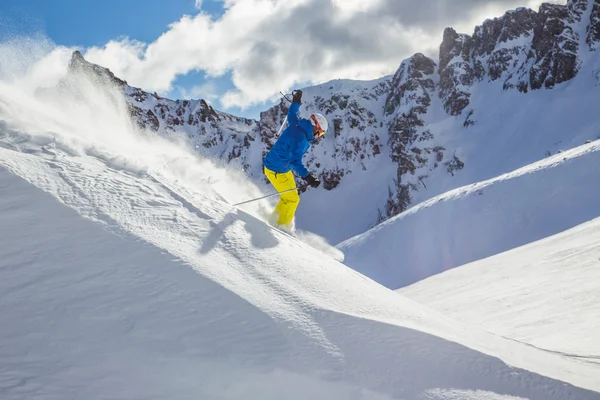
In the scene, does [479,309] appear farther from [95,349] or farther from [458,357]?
Answer: [95,349]

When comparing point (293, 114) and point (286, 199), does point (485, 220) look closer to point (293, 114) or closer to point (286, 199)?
point (286, 199)

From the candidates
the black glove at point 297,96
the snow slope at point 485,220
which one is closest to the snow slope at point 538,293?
the snow slope at point 485,220

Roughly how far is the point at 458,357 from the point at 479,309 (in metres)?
5.59

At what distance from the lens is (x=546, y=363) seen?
3750mm

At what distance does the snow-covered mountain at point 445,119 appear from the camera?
80625 mm

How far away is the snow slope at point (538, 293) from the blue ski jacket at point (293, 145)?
411cm

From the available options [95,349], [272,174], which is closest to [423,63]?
[272,174]

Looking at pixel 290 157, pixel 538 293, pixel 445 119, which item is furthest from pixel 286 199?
pixel 445 119

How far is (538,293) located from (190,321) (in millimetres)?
7314

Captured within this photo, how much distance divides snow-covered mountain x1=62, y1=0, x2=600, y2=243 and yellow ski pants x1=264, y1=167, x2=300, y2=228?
234 feet

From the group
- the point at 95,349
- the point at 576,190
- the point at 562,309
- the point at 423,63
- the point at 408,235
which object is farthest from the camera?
the point at 423,63

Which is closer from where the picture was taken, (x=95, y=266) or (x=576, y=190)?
(x=95, y=266)

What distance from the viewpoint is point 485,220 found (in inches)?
713

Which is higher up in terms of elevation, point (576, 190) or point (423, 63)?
point (423, 63)
